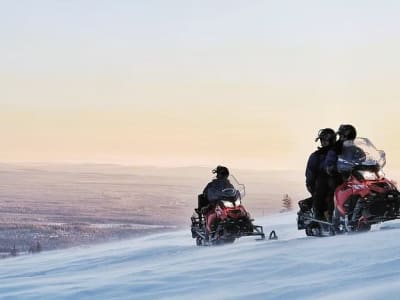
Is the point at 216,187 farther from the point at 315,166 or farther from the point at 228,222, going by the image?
the point at 315,166

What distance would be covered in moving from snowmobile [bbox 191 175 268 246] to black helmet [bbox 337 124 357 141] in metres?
3.54

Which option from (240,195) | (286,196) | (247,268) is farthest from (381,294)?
(286,196)

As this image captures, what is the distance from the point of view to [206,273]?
962cm

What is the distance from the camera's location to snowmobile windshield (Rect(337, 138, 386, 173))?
41.0 feet

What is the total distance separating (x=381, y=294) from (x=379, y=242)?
3.29m

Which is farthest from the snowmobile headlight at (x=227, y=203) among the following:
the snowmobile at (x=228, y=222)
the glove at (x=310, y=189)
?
the glove at (x=310, y=189)

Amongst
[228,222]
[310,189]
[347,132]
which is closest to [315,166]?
[310,189]

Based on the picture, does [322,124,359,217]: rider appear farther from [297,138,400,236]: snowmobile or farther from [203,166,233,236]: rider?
[203,166,233,236]: rider

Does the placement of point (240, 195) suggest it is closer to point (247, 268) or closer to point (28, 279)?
point (28, 279)

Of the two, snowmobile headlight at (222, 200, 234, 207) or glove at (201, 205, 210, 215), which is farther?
glove at (201, 205, 210, 215)

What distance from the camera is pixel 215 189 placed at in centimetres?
1645

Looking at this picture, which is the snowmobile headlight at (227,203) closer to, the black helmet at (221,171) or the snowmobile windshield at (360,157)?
the black helmet at (221,171)

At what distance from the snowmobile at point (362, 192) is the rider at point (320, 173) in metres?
0.40

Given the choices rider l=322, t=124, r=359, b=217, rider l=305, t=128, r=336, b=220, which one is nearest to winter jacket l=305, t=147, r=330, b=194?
rider l=305, t=128, r=336, b=220
